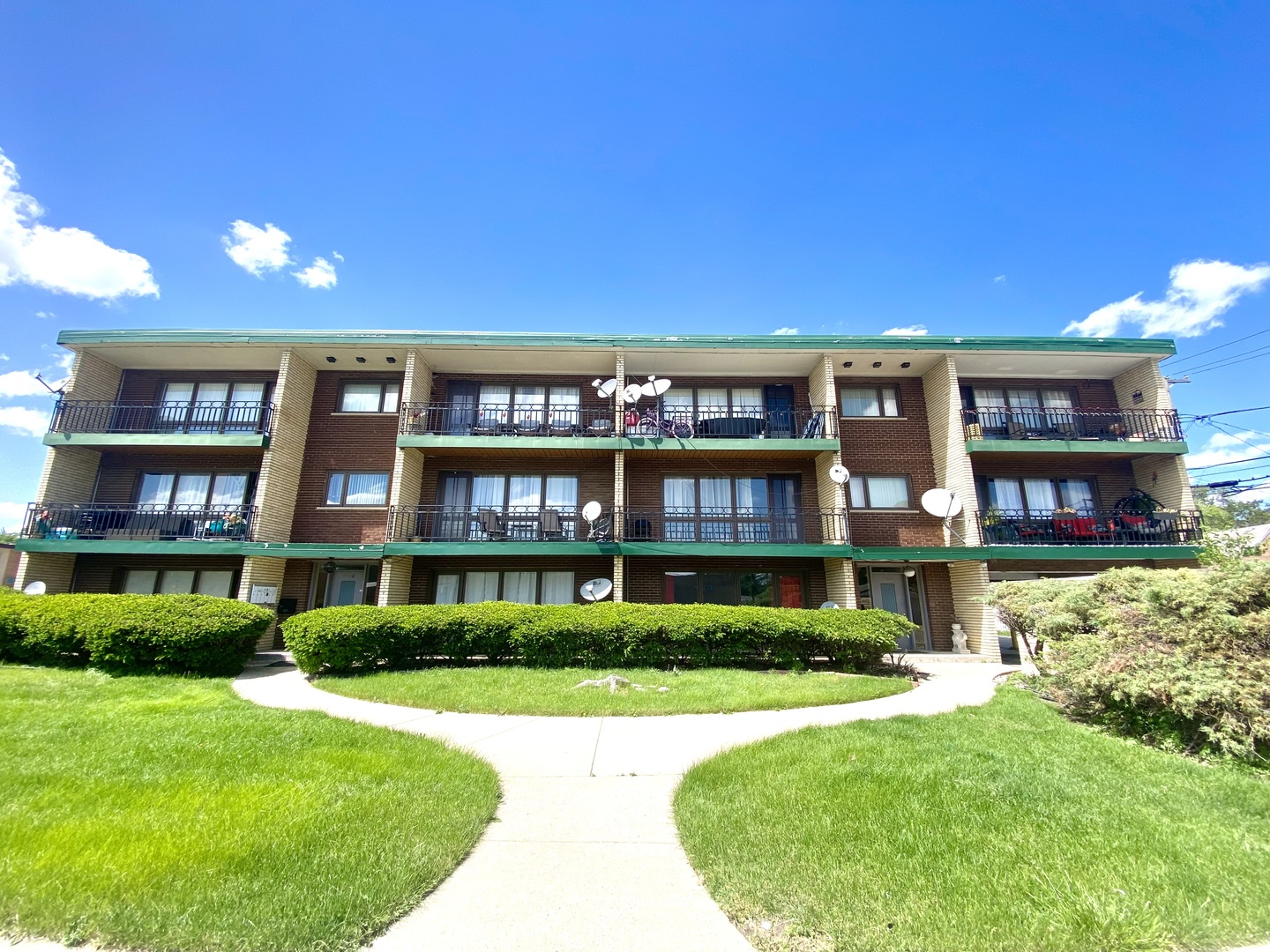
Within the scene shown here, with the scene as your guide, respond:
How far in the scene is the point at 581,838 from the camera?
366 cm

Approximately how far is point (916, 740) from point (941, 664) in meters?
8.69

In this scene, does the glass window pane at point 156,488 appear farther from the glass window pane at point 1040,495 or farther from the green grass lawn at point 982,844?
the glass window pane at point 1040,495

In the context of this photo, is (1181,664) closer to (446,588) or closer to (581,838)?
(581,838)

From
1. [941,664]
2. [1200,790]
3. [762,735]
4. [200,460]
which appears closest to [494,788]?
[762,735]

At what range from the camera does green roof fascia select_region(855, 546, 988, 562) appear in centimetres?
1462

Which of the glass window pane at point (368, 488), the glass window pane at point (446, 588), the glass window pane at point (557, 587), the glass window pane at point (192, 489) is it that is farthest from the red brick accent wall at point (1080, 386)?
the glass window pane at point (192, 489)

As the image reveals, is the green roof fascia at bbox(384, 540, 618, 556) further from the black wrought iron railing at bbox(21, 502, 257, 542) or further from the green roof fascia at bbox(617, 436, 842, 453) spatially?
the black wrought iron railing at bbox(21, 502, 257, 542)

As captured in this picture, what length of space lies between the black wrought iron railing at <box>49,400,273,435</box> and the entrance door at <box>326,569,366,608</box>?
15.4ft

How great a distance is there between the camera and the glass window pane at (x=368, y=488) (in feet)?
53.4

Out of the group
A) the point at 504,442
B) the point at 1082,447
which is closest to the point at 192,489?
the point at 504,442

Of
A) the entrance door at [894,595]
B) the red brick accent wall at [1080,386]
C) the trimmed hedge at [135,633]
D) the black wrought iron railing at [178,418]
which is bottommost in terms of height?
the trimmed hedge at [135,633]

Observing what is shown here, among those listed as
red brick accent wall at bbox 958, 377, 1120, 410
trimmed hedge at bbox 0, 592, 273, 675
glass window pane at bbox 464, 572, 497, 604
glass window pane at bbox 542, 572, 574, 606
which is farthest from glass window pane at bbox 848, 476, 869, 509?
trimmed hedge at bbox 0, 592, 273, 675

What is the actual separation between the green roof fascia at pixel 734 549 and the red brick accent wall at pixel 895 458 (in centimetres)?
200

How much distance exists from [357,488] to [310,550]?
258 centimetres
